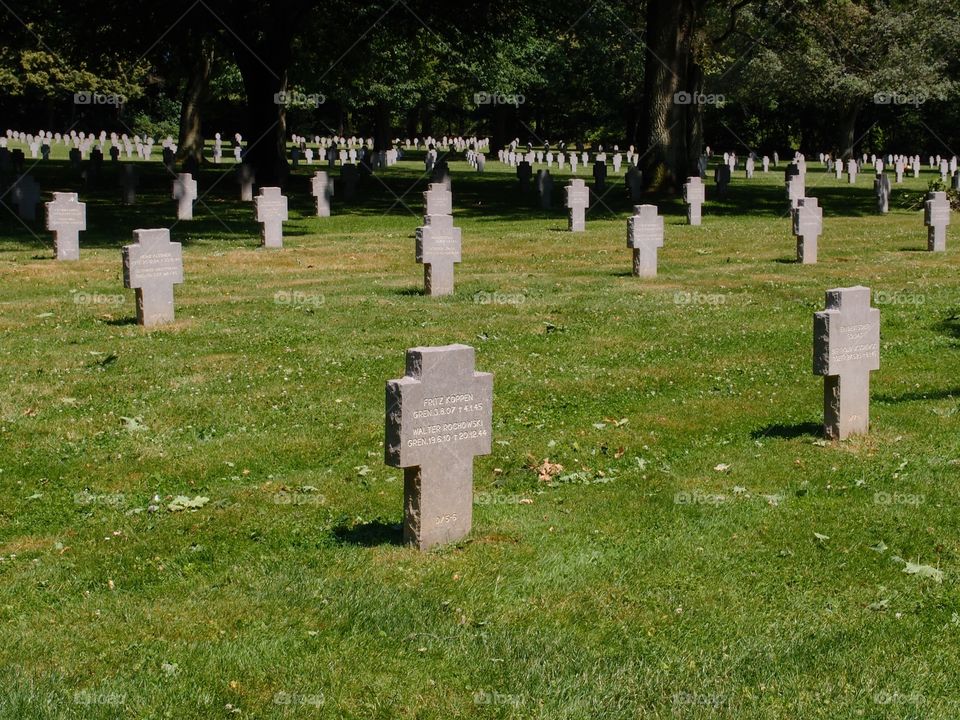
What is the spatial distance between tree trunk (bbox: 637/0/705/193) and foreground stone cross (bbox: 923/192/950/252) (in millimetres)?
10322

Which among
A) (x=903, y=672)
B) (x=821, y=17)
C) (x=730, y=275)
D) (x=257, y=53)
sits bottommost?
(x=903, y=672)

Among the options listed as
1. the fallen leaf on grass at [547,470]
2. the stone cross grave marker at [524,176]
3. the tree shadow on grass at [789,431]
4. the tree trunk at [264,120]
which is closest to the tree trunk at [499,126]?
the stone cross grave marker at [524,176]

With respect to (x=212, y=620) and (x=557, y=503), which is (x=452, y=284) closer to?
(x=557, y=503)

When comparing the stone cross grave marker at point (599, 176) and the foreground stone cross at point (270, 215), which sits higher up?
the stone cross grave marker at point (599, 176)

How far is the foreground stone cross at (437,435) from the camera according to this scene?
6871 mm

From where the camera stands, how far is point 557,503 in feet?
26.8

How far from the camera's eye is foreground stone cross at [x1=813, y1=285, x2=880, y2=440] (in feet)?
30.0

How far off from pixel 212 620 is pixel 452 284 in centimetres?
1049

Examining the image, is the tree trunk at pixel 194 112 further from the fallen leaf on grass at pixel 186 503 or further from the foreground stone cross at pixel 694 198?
the fallen leaf on grass at pixel 186 503

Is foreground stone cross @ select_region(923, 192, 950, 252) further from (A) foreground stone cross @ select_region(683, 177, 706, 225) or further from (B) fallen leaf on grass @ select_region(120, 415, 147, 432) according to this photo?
(B) fallen leaf on grass @ select_region(120, 415, 147, 432)

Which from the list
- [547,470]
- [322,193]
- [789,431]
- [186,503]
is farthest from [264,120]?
[186,503]

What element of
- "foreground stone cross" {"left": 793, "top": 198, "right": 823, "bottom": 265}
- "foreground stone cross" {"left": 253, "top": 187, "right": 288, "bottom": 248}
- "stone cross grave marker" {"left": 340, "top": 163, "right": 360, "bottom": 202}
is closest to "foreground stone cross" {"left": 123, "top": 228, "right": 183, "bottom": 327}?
"foreground stone cross" {"left": 253, "top": 187, "right": 288, "bottom": 248}

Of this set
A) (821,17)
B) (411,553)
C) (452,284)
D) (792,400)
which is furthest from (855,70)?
(411,553)

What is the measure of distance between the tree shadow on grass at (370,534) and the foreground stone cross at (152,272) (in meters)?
7.10
